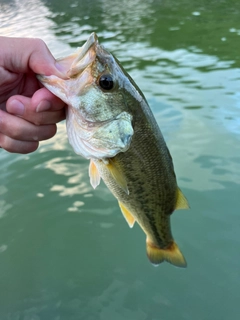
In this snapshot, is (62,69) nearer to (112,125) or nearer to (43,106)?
(43,106)

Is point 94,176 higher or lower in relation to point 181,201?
higher

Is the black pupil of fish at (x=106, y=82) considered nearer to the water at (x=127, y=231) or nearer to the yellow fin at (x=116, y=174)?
the yellow fin at (x=116, y=174)

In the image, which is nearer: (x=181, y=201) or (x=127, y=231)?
(x=181, y=201)

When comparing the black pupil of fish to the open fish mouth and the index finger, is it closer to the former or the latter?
the open fish mouth

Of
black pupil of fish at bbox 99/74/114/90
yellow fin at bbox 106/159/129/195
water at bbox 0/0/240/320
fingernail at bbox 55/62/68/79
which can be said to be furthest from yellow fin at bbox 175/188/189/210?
water at bbox 0/0/240/320

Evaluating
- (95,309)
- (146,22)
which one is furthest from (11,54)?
(146,22)

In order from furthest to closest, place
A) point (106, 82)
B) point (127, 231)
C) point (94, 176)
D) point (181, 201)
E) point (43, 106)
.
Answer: point (127, 231) < point (181, 201) < point (94, 176) < point (43, 106) < point (106, 82)

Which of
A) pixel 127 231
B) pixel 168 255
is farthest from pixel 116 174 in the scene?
pixel 127 231
